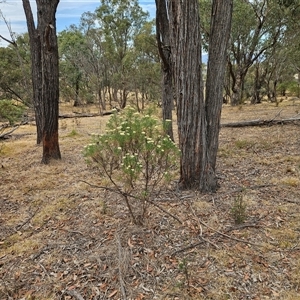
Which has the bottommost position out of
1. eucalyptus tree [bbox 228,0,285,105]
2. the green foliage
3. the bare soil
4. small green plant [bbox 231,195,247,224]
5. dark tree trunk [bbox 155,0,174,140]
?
the bare soil

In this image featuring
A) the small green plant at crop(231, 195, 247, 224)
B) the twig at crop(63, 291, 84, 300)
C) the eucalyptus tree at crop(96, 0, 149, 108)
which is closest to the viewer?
the twig at crop(63, 291, 84, 300)

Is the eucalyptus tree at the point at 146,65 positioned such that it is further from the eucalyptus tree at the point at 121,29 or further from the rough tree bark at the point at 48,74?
the rough tree bark at the point at 48,74

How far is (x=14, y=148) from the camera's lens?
23.3ft

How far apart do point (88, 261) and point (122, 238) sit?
0.40m

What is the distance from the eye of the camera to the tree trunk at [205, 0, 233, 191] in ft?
10.8

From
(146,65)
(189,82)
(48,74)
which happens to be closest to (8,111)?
(48,74)

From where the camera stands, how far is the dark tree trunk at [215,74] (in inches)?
129

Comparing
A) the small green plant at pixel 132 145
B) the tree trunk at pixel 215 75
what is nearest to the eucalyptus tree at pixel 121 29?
the tree trunk at pixel 215 75

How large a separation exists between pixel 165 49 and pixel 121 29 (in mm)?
16670

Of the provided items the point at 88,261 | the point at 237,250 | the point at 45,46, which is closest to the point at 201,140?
the point at 237,250

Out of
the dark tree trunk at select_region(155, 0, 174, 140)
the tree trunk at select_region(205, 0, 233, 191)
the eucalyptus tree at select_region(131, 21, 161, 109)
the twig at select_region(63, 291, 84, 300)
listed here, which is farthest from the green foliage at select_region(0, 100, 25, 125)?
the eucalyptus tree at select_region(131, 21, 161, 109)

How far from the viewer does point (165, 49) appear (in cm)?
530

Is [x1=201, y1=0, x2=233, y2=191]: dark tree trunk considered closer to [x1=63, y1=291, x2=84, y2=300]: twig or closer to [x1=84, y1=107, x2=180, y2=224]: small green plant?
[x1=84, y1=107, x2=180, y2=224]: small green plant

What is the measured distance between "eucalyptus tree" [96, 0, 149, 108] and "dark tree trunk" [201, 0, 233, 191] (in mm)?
17392
